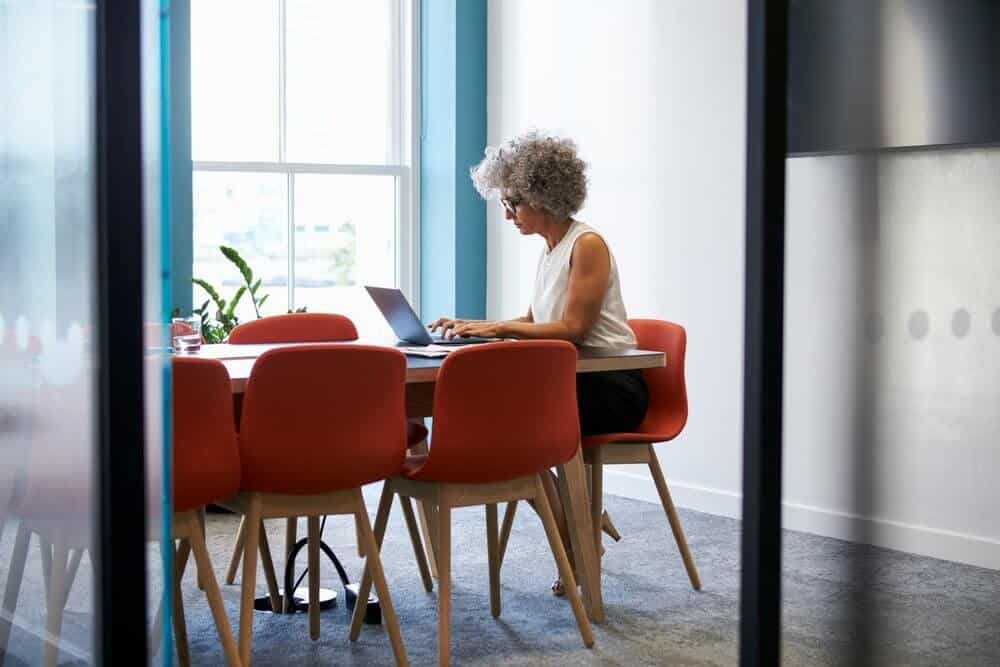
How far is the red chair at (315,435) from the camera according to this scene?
3.09 meters

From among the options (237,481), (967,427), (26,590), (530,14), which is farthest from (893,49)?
(530,14)

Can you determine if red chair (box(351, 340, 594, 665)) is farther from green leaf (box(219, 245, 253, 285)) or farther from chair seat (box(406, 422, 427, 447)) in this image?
green leaf (box(219, 245, 253, 285))

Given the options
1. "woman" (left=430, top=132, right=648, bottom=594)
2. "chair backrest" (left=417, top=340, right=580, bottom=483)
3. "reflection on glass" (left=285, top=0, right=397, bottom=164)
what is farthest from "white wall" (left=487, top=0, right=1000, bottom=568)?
"reflection on glass" (left=285, top=0, right=397, bottom=164)

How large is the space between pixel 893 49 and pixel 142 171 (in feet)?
3.74

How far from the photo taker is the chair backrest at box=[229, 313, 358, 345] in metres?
4.41

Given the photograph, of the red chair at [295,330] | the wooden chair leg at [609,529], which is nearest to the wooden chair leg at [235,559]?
→ the red chair at [295,330]

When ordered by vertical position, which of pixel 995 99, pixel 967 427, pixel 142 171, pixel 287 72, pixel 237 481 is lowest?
pixel 237 481

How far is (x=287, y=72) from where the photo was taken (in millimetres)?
6582

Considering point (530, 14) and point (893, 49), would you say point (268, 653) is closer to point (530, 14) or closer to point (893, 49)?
point (893, 49)

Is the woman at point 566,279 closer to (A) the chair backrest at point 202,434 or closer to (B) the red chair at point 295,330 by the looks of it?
(B) the red chair at point 295,330

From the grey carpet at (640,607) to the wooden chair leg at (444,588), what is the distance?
19cm

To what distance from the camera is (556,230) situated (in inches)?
173

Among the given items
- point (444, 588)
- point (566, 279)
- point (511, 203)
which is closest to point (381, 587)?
point (444, 588)

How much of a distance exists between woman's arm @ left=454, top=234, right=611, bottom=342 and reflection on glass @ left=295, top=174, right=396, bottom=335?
267cm
